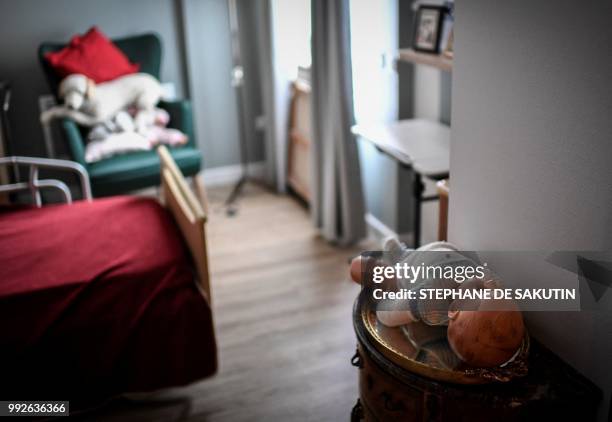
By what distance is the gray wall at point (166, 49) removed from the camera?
4.18 meters

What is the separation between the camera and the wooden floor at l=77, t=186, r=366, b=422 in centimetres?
247

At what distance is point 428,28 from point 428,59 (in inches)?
Result: 7.4

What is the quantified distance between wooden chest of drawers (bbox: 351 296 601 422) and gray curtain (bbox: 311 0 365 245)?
76.7 inches

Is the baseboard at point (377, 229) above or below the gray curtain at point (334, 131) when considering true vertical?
below

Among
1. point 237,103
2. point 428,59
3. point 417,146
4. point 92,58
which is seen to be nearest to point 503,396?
point 417,146

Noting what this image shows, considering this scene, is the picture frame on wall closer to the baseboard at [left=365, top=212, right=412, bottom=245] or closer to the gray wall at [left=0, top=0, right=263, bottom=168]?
the baseboard at [left=365, top=212, right=412, bottom=245]

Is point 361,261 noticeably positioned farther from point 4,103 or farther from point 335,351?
point 4,103

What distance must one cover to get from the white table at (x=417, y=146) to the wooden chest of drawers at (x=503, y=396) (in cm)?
108

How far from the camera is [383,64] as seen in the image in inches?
132

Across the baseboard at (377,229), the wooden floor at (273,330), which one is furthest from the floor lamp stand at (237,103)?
the baseboard at (377,229)

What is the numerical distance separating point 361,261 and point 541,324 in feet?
1.64

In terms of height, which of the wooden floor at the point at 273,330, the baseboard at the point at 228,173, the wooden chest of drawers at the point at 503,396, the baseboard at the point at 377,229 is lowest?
the wooden floor at the point at 273,330

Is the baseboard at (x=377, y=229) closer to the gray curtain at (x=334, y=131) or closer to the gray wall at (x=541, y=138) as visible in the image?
the gray curtain at (x=334, y=131)

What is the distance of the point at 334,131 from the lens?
3482mm
